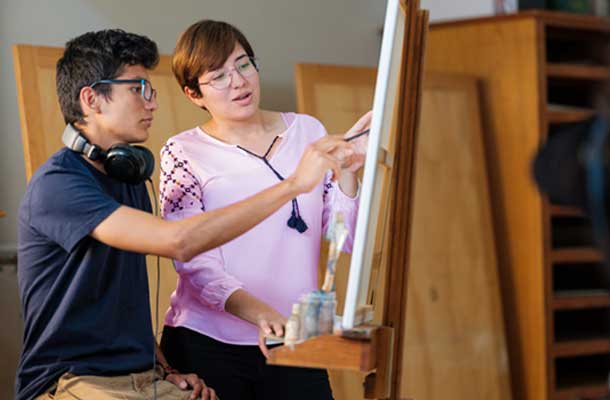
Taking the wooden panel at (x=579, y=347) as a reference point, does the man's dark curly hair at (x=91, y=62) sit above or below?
above

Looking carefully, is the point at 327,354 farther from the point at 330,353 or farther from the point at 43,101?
the point at 43,101

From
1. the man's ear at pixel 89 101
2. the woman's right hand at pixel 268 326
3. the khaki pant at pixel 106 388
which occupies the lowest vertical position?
the khaki pant at pixel 106 388

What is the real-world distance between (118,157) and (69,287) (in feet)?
0.79

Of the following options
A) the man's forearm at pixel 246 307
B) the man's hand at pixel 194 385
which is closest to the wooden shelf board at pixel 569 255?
the man's forearm at pixel 246 307

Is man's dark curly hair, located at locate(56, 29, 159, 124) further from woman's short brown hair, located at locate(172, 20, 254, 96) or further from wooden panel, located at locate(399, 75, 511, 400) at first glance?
wooden panel, located at locate(399, 75, 511, 400)

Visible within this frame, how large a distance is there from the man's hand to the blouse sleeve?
0.49ft

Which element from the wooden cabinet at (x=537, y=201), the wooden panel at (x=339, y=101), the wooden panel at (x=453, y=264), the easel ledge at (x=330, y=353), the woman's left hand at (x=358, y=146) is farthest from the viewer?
the wooden cabinet at (x=537, y=201)

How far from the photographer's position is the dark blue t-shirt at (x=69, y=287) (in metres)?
1.57

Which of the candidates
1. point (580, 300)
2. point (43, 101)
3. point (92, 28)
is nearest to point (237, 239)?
→ point (43, 101)

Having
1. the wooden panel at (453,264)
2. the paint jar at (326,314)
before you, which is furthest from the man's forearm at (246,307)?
the wooden panel at (453,264)

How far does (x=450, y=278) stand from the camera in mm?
3488

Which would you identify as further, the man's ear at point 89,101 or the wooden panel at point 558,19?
the wooden panel at point 558,19

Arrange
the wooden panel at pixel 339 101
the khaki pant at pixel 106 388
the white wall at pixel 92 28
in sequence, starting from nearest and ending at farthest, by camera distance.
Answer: the khaki pant at pixel 106 388 → the white wall at pixel 92 28 → the wooden panel at pixel 339 101

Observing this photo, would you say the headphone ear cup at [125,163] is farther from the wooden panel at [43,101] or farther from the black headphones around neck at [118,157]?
the wooden panel at [43,101]
